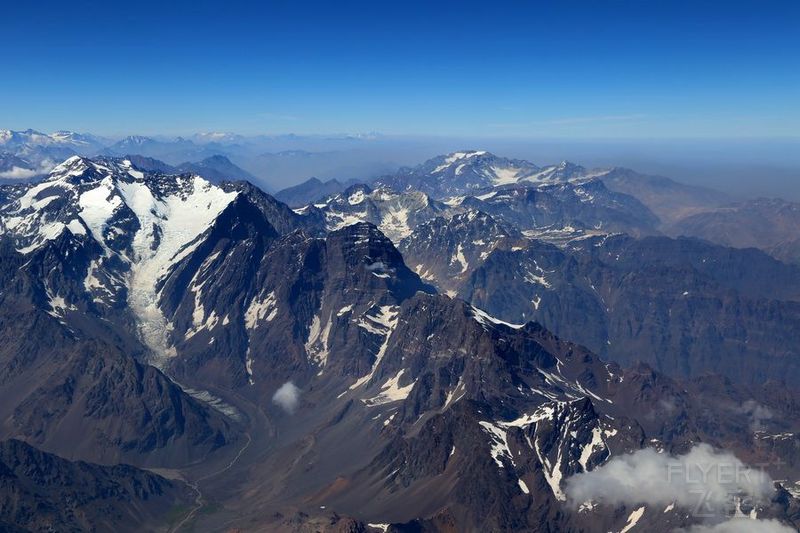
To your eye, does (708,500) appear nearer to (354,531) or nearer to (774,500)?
(774,500)

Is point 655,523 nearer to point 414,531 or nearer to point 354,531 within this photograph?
point 414,531

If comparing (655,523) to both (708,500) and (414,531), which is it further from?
(414,531)

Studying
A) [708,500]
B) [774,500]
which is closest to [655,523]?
[708,500]

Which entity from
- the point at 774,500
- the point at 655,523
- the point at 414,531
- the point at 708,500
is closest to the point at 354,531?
the point at 414,531

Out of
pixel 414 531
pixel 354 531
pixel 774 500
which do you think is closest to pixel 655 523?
pixel 774 500

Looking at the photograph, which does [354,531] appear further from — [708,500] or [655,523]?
[708,500]

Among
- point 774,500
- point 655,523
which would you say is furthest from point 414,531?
point 774,500
